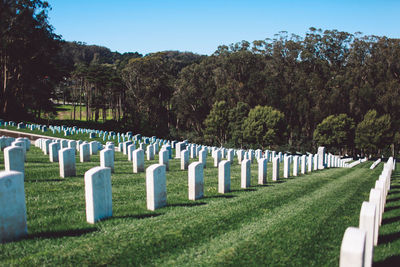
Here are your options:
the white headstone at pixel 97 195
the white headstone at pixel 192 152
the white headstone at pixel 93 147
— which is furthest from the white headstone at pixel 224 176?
the white headstone at pixel 192 152

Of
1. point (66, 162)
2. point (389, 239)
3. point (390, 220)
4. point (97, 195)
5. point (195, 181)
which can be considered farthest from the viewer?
point (66, 162)

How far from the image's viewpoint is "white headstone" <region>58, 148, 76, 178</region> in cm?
860

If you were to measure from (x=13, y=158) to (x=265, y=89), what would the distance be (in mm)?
43443

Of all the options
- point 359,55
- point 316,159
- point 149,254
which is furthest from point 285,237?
point 359,55

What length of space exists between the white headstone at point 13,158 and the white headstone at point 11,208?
11.7 ft

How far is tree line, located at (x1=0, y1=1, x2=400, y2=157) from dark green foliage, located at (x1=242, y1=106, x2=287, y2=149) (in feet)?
0.45

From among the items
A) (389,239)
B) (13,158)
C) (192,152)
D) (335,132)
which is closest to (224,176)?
(389,239)

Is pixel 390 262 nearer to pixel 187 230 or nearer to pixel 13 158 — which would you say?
pixel 187 230

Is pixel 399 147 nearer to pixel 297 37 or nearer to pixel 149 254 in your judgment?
pixel 297 37

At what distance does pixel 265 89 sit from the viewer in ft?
157

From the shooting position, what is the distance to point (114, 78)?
191 feet

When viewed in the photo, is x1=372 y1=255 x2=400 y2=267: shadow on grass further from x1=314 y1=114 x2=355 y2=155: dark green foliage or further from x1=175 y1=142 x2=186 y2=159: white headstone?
x1=314 y1=114 x2=355 y2=155: dark green foliage

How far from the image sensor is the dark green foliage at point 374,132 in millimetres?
39625

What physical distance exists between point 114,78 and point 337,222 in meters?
56.8
